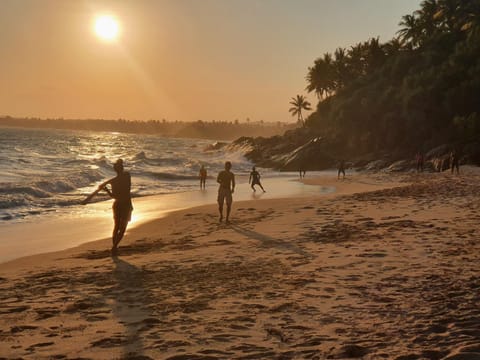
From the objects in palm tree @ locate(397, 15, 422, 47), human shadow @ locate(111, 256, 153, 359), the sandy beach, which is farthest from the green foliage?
human shadow @ locate(111, 256, 153, 359)

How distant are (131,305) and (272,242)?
425cm

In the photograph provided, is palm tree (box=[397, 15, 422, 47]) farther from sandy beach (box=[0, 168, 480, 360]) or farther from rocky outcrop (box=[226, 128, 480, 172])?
sandy beach (box=[0, 168, 480, 360])

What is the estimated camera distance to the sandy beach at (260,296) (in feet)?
14.0

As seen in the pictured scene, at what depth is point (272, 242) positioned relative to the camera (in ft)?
30.8

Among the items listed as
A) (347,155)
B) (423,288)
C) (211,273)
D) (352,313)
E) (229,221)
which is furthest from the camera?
(347,155)

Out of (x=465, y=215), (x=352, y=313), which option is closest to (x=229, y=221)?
(x=465, y=215)

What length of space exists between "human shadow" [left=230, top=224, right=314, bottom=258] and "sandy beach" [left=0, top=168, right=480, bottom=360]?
0.04 metres

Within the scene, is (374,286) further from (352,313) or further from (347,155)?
(347,155)

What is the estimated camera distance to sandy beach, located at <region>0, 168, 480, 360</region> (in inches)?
168

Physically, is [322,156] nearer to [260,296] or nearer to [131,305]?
[260,296]

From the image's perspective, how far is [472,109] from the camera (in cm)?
4531

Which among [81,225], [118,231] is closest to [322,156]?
[81,225]

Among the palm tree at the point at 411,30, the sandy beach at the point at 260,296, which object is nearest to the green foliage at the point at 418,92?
the palm tree at the point at 411,30

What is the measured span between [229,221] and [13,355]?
906 centimetres
